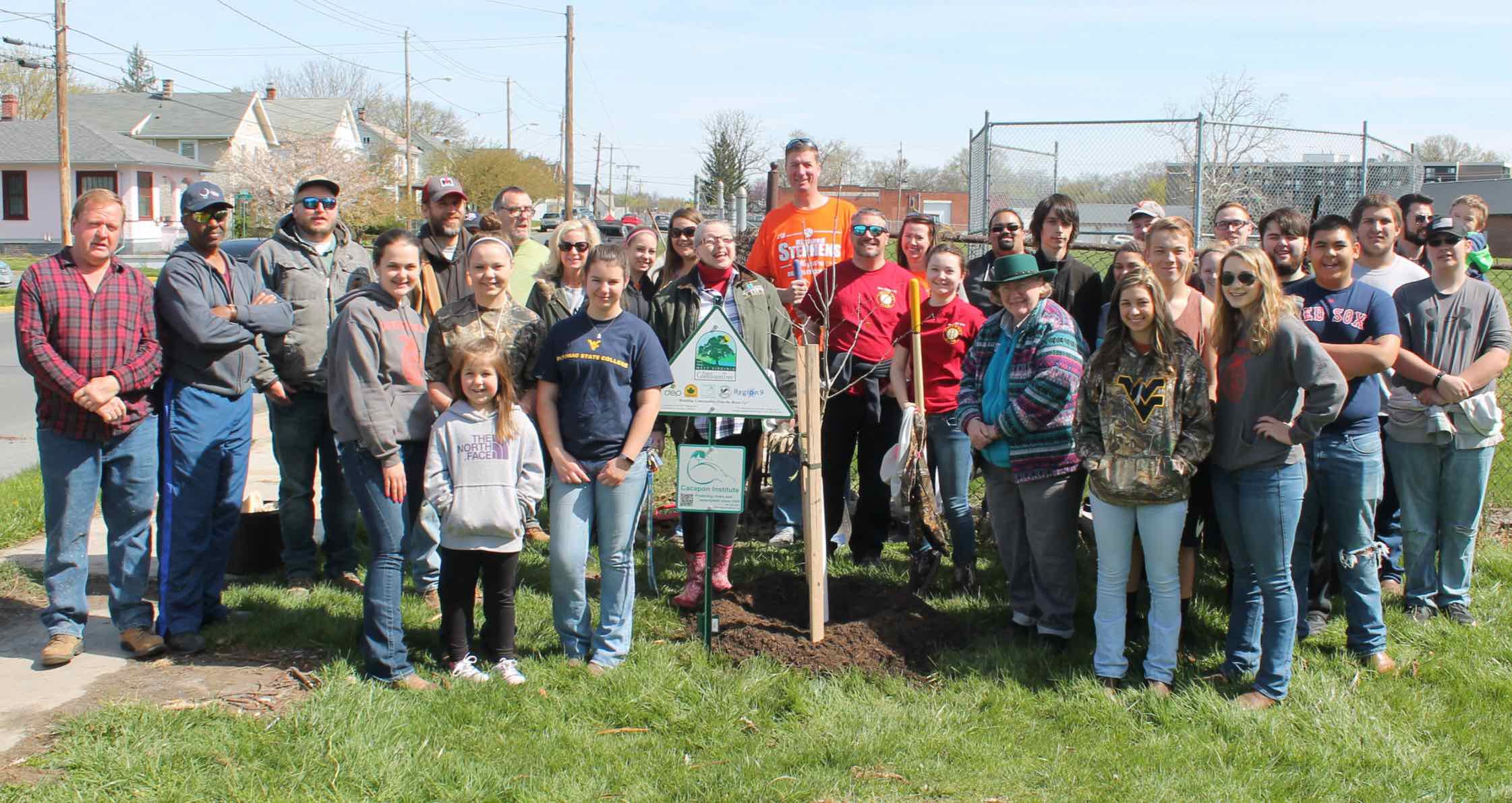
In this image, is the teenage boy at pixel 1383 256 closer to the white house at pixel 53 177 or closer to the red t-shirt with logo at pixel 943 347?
the red t-shirt with logo at pixel 943 347

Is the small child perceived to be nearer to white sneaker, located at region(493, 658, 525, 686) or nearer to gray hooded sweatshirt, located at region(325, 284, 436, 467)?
white sneaker, located at region(493, 658, 525, 686)

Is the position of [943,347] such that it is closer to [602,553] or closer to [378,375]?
[602,553]

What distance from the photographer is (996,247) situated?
6.67 meters

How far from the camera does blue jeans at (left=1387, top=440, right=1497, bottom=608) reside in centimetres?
546

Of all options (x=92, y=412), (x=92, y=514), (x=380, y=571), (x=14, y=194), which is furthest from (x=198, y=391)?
(x=14, y=194)

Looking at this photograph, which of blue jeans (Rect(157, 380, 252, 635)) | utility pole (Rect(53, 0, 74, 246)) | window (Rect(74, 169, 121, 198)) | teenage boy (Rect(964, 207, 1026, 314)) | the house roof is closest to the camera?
Result: blue jeans (Rect(157, 380, 252, 635))

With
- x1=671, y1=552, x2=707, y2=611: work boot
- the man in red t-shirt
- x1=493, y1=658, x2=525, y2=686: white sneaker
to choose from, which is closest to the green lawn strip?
x1=493, y1=658, x2=525, y2=686: white sneaker

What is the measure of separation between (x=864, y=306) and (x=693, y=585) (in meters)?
1.82

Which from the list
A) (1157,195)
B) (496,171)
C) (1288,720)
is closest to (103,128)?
(496,171)

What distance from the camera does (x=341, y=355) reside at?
473 cm

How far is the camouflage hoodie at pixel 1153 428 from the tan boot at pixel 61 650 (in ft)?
14.7

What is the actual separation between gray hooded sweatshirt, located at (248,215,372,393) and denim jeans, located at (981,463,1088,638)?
3511 mm

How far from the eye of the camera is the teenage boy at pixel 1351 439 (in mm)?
4895

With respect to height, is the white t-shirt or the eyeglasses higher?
the eyeglasses
